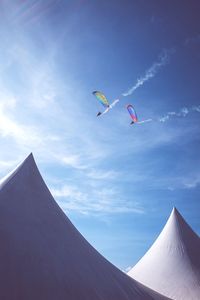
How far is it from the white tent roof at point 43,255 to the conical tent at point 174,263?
4.95 metres

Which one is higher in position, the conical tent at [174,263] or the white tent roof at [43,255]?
the conical tent at [174,263]

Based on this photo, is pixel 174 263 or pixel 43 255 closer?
pixel 43 255

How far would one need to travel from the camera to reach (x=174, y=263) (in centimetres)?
1447

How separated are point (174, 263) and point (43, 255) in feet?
34.1

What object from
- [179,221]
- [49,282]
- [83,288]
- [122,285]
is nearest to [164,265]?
[179,221]

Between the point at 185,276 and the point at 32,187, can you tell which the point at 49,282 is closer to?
the point at 32,187

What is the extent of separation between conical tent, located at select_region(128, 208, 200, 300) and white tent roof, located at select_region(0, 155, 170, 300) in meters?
4.95

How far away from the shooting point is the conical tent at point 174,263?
1321cm

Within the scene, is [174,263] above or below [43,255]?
above

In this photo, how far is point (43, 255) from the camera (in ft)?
20.7

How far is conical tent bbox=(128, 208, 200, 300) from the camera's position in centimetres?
1321

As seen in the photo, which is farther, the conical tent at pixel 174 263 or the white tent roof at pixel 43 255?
the conical tent at pixel 174 263

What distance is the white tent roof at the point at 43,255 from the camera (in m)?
5.50

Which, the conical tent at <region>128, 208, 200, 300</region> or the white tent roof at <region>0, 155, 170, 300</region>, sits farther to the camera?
the conical tent at <region>128, 208, 200, 300</region>
